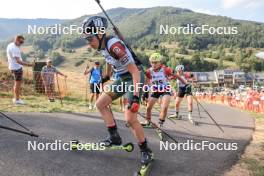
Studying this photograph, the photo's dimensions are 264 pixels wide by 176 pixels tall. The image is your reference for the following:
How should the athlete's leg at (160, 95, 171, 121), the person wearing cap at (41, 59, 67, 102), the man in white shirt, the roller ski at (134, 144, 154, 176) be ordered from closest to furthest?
1. the roller ski at (134, 144, 154, 176)
2. the athlete's leg at (160, 95, 171, 121)
3. the man in white shirt
4. the person wearing cap at (41, 59, 67, 102)

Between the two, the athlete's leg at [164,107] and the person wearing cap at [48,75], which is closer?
the athlete's leg at [164,107]

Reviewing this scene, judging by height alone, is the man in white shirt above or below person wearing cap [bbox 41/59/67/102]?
above

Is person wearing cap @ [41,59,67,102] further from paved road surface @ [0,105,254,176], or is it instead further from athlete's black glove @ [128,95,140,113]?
athlete's black glove @ [128,95,140,113]

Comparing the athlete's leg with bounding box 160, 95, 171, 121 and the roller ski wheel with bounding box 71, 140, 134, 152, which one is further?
the athlete's leg with bounding box 160, 95, 171, 121

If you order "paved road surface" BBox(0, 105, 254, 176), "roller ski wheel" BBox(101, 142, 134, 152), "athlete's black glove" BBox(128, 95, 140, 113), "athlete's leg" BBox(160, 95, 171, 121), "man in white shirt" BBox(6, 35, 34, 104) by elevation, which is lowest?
"paved road surface" BBox(0, 105, 254, 176)

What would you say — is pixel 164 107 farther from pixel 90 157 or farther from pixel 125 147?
pixel 90 157

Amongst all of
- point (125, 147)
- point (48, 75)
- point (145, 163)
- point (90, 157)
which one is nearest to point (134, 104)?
point (145, 163)

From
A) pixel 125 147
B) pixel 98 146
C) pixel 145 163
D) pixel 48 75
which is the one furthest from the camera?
pixel 48 75

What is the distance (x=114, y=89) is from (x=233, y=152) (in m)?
3.18

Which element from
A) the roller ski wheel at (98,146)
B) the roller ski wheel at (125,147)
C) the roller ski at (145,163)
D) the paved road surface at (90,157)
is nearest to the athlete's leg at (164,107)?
the paved road surface at (90,157)

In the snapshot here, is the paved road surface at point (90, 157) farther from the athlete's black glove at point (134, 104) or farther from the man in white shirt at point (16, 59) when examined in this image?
the man in white shirt at point (16, 59)

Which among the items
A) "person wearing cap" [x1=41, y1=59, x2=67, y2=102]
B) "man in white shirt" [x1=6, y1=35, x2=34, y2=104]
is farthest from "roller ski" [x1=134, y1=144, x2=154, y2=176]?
"person wearing cap" [x1=41, y1=59, x2=67, y2=102]

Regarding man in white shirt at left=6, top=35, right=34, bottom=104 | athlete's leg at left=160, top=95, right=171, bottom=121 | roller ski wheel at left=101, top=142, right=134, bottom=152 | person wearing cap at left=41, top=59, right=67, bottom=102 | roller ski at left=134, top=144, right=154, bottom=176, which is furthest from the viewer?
person wearing cap at left=41, top=59, right=67, bottom=102

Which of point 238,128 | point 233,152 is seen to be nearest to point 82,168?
point 233,152
